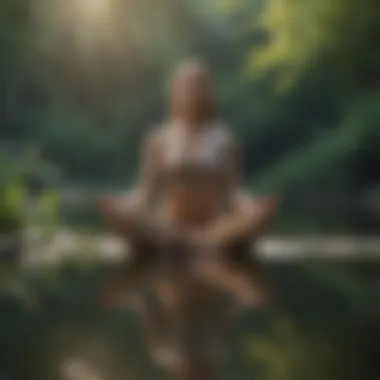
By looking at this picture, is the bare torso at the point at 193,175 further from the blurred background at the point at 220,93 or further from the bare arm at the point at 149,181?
the blurred background at the point at 220,93

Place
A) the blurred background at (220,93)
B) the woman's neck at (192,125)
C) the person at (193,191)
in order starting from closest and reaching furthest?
the person at (193,191), the woman's neck at (192,125), the blurred background at (220,93)

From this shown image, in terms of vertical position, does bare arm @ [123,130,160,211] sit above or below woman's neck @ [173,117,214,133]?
below

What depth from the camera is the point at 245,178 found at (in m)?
2.31

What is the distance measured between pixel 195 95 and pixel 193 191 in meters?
0.21

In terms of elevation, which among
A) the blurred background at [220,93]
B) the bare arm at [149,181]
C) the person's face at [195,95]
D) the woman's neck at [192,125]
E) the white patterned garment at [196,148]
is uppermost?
the blurred background at [220,93]

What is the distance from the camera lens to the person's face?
200cm

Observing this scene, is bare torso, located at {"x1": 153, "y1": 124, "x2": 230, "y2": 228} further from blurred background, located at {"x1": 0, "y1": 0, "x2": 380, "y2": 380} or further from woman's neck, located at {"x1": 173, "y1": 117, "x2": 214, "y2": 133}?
blurred background, located at {"x1": 0, "y1": 0, "x2": 380, "y2": 380}

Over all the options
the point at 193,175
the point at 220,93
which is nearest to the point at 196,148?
the point at 193,175

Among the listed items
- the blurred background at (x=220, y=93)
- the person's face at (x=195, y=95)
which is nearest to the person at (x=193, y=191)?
the person's face at (x=195, y=95)

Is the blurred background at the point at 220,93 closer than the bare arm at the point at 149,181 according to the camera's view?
No

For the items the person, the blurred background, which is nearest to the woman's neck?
the person

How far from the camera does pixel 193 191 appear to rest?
198 cm

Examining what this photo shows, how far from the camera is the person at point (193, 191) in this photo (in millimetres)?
1889

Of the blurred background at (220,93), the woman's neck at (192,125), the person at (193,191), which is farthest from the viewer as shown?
the blurred background at (220,93)
